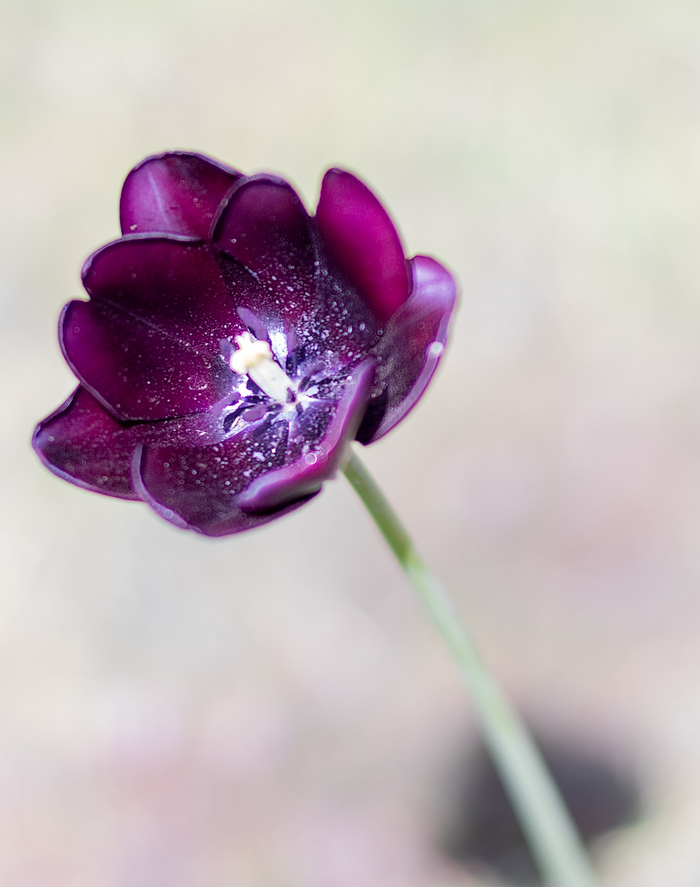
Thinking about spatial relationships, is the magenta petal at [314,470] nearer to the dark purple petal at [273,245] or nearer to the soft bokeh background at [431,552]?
the dark purple petal at [273,245]

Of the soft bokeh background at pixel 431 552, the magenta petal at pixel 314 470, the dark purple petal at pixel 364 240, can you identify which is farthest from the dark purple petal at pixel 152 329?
the soft bokeh background at pixel 431 552

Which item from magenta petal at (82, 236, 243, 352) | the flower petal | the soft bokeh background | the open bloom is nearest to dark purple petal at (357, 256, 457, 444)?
the open bloom

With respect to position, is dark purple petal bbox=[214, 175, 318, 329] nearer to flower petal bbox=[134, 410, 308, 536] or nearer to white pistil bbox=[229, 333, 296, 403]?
white pistil bbox=[229, 333, 296, 403]

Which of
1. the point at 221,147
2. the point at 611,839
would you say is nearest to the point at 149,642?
the point at 611,839

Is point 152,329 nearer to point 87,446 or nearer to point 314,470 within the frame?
point 87,446

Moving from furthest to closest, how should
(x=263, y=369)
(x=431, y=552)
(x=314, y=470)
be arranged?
(x=431, y=552) < (x=263, y=369) < (x=314, y=470)

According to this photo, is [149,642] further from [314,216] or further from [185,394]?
[314,216]

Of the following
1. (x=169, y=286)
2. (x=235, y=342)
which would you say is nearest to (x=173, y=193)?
(x=169, y=286)
